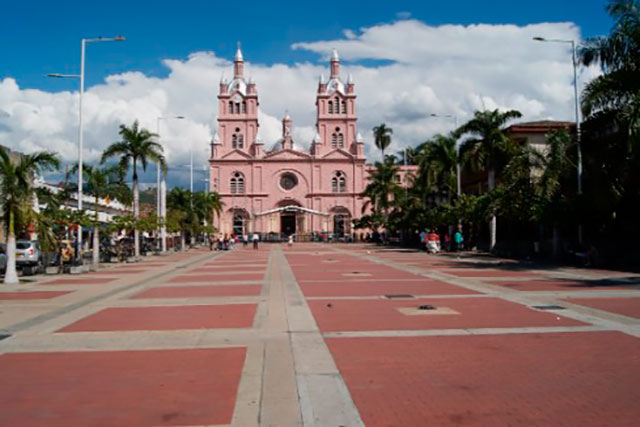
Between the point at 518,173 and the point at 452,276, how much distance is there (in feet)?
38.3

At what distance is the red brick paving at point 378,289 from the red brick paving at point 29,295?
670 cm

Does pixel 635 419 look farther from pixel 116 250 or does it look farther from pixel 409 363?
pixel 116 250

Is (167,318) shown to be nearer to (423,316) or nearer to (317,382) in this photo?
(423,316)

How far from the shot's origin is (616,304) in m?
13.2

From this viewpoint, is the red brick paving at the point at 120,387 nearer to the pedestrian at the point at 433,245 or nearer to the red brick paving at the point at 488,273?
the red brick paving at the point at 488,273

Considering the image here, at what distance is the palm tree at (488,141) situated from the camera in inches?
1481

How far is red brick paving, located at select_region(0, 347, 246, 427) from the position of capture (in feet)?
19.1

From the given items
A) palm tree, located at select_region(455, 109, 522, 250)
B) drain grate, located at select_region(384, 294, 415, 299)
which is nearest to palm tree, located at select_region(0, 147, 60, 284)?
drain grate, located at select_region(384, 294, 415, 299)

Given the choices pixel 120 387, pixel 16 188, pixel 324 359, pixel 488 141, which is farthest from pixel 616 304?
pixel 488 141

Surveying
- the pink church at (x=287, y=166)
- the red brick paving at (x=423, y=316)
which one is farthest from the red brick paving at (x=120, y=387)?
the pink church at (x=287, y=166)

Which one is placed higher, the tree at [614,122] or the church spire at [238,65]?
the church spire at [238,65]

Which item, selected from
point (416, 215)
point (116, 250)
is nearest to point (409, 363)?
point (116, 250)

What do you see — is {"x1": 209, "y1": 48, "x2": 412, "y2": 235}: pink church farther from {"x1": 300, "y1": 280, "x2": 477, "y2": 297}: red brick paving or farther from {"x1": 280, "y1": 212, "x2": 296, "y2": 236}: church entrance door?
{"x1": 300, "y1": 280, "x2": 477, "y2": 297}: red brick paving

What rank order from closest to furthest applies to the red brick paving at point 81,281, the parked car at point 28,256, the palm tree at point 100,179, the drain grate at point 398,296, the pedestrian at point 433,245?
the drain grate at point 398,296
the red brick paving at point 81,281
the parked car at point 28,256
the palm tree at point 100,179
the pedestrian at point 433,245
